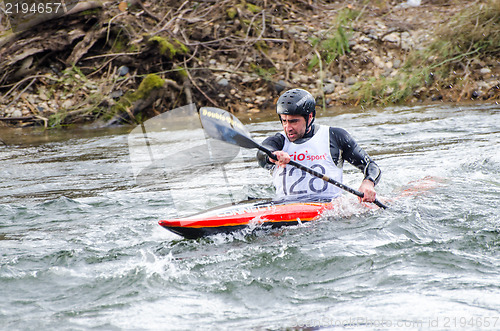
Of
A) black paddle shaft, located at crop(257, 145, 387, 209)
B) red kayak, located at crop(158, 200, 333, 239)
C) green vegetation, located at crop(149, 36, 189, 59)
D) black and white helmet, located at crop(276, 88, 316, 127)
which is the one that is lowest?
red kayak, located at crop(158, 200, 333, 239)

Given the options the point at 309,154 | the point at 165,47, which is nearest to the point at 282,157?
the point at 309,154

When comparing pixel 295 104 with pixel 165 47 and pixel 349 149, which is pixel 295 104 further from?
pixel 165 47

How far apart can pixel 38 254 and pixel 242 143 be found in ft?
6.32

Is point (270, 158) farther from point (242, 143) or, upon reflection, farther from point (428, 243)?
point (428, 243)

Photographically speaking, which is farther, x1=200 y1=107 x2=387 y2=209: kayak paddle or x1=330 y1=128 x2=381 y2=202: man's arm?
x1=330 y1=128 x2=381 y2=202: man's arm

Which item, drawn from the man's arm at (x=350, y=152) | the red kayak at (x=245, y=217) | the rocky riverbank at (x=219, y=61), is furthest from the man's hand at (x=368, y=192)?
the rocky riverbank at (x=219, y=61)

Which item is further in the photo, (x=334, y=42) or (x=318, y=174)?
(x=334, y=42)

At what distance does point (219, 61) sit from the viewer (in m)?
13.0

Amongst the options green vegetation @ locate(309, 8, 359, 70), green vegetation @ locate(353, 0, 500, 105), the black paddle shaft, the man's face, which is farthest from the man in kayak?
green vegetation @ locate(309, 8, 359, 70)

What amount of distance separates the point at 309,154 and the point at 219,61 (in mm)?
8193

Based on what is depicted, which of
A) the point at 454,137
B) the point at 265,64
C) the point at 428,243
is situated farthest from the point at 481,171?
the point at 265,64

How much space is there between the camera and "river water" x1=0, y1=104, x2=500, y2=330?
11.1 feet

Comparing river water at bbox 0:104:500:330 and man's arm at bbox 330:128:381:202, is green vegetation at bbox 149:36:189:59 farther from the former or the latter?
man's arm at bbox 330:128:381:202

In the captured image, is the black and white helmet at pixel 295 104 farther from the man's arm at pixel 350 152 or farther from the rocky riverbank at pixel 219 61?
the rocky riverbank at pixel 219 61
